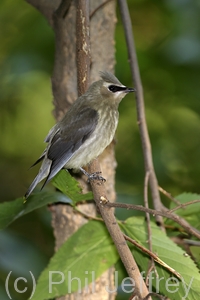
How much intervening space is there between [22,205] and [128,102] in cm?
270

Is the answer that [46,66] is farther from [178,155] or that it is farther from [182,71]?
[178,155]

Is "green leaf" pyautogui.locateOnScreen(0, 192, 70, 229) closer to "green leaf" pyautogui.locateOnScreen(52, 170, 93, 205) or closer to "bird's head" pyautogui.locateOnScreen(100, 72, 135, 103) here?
"green leaf" pyautogui.locateOnScreen(52, 170, 93, 205)

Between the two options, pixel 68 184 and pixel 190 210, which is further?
pixel 190 210

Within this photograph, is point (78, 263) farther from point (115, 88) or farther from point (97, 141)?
point (115, 88)

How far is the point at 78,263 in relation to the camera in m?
2.85

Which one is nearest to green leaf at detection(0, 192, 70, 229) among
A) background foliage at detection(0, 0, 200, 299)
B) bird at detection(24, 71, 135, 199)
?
bird at detection(24, 71, 135, 199)

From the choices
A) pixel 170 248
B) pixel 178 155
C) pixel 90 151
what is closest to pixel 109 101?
pixel 90 151

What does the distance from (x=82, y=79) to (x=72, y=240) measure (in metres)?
0.91

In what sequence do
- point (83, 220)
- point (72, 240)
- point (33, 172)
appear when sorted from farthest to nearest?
1. point (33, 172)
2. point (83, 220)
3. point (72, 240)

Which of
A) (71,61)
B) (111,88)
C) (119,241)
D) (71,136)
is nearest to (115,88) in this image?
(111,88)

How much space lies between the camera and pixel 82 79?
2805 mm

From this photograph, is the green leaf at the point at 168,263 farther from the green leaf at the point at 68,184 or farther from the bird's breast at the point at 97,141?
the bird's breast at the point at 97,141

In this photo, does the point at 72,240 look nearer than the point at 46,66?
Yes

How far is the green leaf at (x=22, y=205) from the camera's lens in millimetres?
2949
